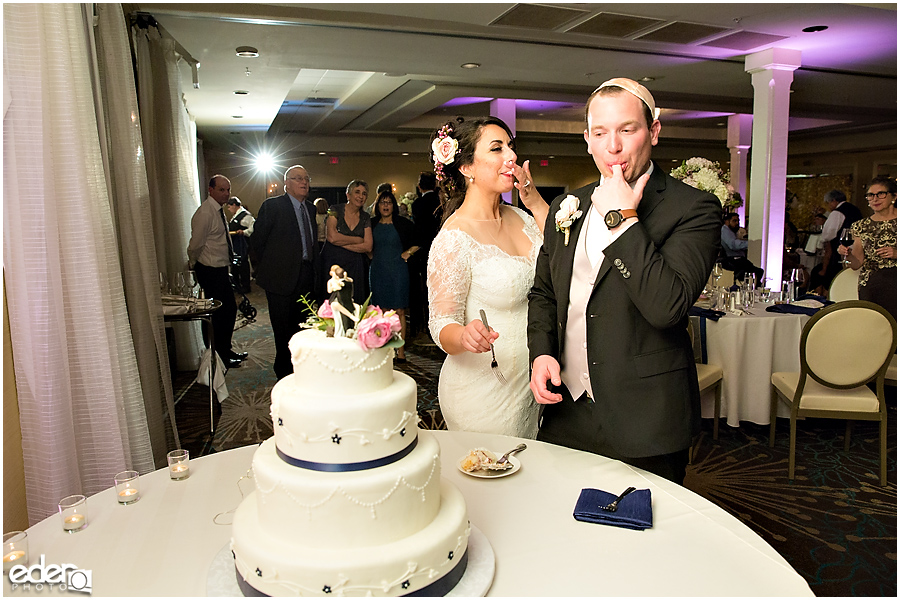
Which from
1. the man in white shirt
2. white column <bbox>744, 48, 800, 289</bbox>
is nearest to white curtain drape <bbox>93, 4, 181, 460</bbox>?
the man in white shirt

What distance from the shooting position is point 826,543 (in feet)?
9.64

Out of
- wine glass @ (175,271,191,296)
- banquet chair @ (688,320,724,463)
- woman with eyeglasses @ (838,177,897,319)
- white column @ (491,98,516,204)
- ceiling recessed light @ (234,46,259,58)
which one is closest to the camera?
banquet chair @ (688,320,724,463)

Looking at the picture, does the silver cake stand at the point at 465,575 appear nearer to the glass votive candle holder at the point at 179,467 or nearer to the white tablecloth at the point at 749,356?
the glass votive candle holder at the point at 179,467

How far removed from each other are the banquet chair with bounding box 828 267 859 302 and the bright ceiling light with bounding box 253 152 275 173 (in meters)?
11.6

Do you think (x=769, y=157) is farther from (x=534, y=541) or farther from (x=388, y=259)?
(x=534, y=541)

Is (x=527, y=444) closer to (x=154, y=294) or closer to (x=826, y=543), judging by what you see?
(x=826, y=543)

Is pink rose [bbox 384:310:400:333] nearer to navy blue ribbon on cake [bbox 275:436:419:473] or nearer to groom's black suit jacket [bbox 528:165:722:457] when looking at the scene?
navy blue ribbon on cake [bbox 275:436:419:473]

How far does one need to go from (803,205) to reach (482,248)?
1834 cm

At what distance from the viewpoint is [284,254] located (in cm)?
547

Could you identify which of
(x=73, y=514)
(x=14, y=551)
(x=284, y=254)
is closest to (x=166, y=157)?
(x=284, y=254)

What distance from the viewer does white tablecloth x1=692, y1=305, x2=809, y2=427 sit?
4.38 metres

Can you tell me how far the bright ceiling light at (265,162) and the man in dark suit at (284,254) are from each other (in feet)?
30.1

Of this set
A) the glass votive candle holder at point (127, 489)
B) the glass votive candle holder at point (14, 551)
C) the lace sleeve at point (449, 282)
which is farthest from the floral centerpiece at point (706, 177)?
the glass votive candle holder at point (14, 551)

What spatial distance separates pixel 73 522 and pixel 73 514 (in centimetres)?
2
